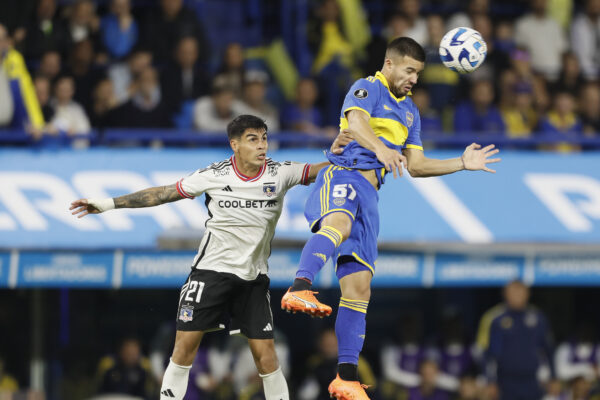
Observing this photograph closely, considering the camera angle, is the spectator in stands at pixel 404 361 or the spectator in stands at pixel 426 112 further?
the spectator in stands at pixel 404 361

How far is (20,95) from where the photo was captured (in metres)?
11.9

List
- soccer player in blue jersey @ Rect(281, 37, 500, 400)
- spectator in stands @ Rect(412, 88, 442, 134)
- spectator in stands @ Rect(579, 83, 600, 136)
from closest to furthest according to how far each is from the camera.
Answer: soccer player in blue jersey @ Rect(281, 37, 500, 400) → spectator in stands @ Rect(412, 88, 442, 134) → spectator in stands @ Rect(579, 83, 600, 136)

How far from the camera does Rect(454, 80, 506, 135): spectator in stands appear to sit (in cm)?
1295

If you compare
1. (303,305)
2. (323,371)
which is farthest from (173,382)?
(323,371)

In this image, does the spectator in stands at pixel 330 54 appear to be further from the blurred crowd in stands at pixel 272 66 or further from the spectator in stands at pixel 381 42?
the spectator in stands at pixel 381 42

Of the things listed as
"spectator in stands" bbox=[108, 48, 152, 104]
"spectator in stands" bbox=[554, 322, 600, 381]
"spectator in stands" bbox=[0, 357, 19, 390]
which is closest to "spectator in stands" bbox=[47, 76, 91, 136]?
"spectator in stands" bbox=[108, 48, 152, 104]

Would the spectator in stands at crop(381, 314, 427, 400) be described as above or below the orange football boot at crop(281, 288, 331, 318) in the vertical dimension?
below

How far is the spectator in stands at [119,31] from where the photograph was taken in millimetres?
13375

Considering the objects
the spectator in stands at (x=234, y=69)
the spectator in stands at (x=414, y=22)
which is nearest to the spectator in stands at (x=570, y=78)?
the spectator in stands at (x=414, y=22)

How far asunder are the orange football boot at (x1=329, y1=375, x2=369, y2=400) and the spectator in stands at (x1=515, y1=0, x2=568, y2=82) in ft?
25.1

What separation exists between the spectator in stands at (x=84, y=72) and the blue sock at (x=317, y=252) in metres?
5.60

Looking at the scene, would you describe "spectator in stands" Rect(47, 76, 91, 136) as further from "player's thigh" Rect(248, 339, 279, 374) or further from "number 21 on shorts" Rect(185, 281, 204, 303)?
"player's thigh" Rect(248, 339, 279, 374)

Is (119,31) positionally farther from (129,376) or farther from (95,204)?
(95,204)

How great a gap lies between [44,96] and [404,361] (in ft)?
16.3
